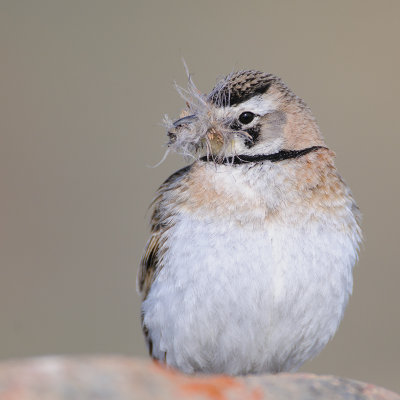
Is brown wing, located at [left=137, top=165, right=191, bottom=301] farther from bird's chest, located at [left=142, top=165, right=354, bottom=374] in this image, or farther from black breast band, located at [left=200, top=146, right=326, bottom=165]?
black breast band, located at [left=200, top=146, right=326, bottom=165]

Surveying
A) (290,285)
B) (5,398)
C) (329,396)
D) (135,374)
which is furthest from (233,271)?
(5,398)

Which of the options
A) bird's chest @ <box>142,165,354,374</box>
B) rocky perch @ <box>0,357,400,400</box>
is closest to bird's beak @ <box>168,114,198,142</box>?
bird's chest @ <box>142,165,354,374</box>

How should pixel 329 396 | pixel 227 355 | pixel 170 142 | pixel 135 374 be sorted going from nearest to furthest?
pixel 135 374 → pixel 329 396 → pixel 227 355 → pixel 170 142

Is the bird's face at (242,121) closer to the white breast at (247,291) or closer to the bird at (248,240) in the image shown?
the bird at (248,240)

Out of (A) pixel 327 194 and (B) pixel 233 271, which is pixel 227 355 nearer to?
(B) pixel 233 271

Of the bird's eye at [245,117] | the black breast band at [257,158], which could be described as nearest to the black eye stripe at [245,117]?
the bird's eye at [245,117]

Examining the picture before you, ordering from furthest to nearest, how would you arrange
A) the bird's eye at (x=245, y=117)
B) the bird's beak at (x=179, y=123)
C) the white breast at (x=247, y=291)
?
the bird's beak at (x=179, y=123)
the bird's eye at (x=245, y=117)
the white breast at (x=247, y=291)
